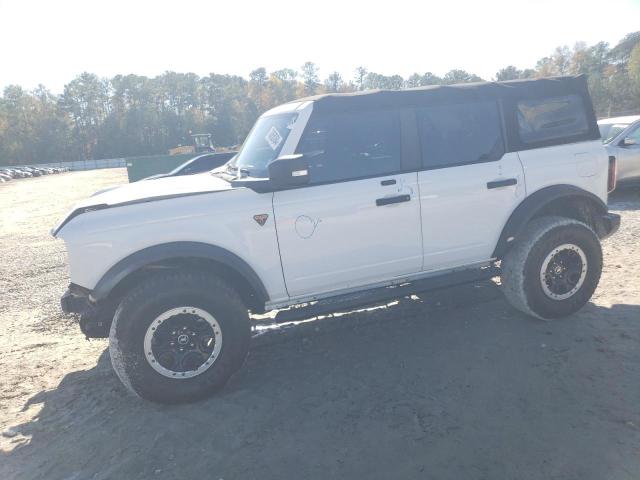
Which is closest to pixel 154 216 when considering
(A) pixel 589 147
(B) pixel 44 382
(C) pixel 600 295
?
(B) pixel 44 382

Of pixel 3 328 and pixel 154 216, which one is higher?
pixel 154 216

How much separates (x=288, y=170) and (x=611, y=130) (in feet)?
30.7

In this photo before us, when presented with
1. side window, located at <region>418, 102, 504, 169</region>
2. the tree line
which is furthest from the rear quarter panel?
the tree line

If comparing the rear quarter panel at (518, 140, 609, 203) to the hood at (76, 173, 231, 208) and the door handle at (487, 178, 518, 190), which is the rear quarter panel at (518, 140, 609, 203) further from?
the hood at (76, 173, 231, 208)

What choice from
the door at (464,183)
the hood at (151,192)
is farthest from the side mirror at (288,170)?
the door at (464,183)

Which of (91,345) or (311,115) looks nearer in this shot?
(311,115)

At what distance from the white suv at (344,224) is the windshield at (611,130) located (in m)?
6.26

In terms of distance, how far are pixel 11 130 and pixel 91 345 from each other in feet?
352

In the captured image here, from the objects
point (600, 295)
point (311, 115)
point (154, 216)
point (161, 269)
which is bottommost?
point (600, 295)

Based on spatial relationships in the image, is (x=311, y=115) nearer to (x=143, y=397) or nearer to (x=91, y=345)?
(x=143, y=397)

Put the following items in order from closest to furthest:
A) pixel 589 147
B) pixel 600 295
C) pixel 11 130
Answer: pixel 589 147, pixel 600 295, pixel 11 130

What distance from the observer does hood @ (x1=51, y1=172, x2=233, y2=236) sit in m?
3.46

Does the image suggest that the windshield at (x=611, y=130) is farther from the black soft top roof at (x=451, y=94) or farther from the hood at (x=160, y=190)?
the hood at (x=160, y=190)

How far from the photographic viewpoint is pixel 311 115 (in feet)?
12.7
